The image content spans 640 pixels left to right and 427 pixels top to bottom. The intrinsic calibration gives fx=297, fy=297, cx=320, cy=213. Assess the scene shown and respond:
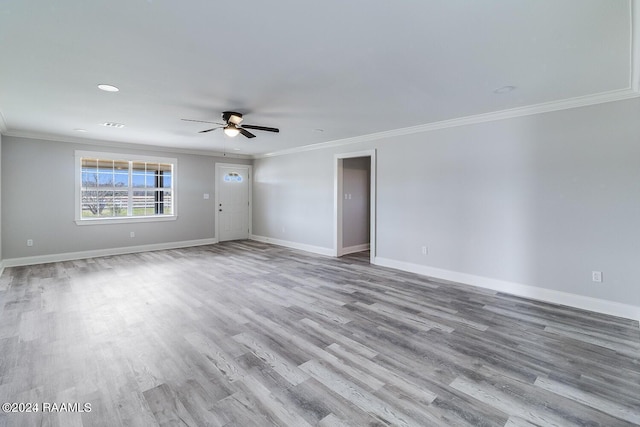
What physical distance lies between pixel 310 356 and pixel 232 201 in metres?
6.81

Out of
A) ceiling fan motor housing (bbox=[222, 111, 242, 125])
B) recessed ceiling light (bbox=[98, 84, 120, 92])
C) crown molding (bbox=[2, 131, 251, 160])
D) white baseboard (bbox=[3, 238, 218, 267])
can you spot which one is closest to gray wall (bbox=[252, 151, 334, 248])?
crown molding (bbox=[2, 131, 251, 160])

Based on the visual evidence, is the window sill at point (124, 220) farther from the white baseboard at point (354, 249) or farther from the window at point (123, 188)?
the white baseboard at point (354, 249)

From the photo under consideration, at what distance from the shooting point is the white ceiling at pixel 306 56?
1.92 m

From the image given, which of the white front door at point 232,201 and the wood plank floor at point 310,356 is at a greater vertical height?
the white front door at point 232,201

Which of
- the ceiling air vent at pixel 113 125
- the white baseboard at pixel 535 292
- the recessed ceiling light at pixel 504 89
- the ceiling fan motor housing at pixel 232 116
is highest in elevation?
the ceiling air vent at pixel 113 125

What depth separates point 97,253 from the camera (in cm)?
647

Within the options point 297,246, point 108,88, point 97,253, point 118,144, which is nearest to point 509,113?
point 108,88

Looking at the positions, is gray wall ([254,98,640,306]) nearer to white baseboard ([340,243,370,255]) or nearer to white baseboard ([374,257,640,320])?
white baseboard ([374,257,640,320])

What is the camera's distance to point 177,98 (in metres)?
3.58

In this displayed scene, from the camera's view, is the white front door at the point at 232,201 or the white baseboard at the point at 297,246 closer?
the white baseboard at the point at 297,246

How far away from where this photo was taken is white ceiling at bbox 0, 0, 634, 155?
6.31 feet

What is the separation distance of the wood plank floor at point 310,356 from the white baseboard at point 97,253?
1.49 m

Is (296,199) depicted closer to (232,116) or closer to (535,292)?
(232,116)

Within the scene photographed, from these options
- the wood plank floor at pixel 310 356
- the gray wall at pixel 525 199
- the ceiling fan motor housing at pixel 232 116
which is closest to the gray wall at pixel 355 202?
the gray wall at pixel 525 199
